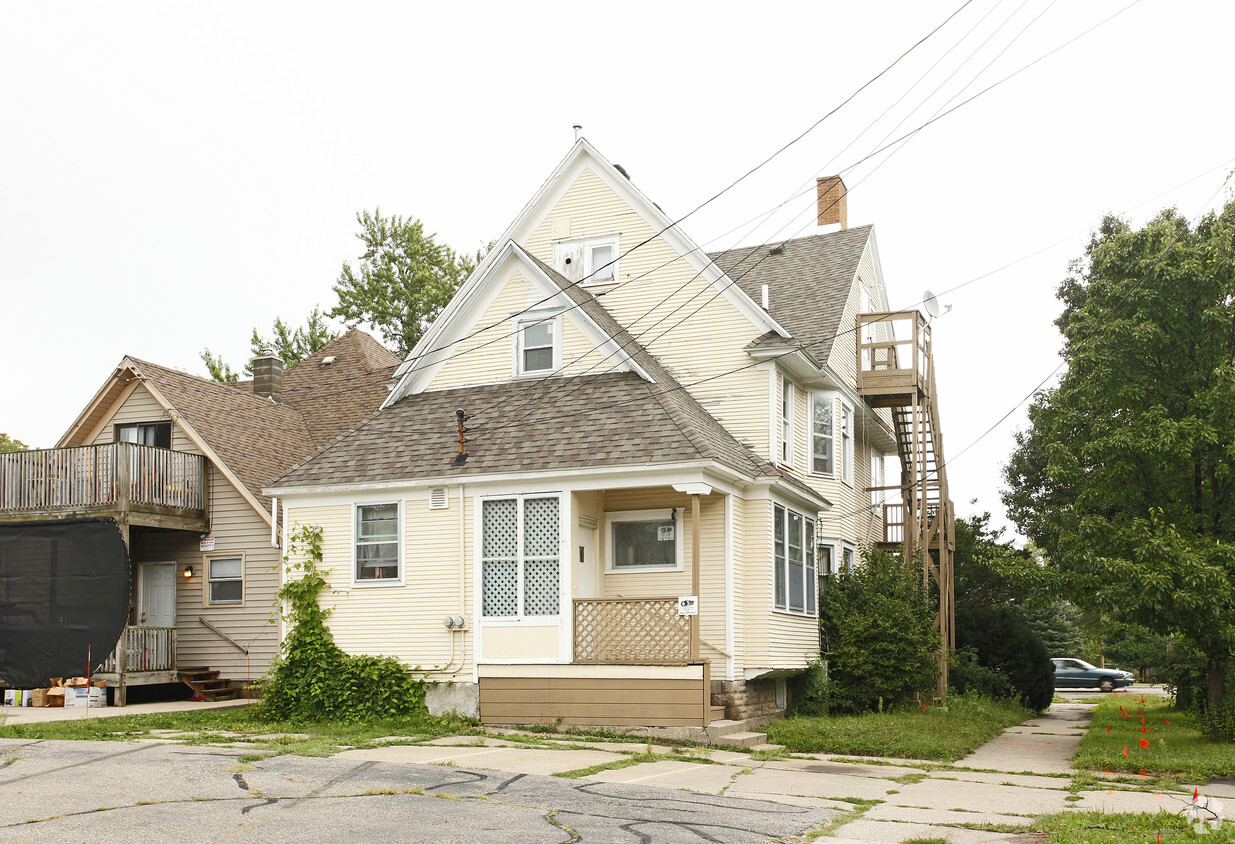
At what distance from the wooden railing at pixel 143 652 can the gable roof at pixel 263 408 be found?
3.08m

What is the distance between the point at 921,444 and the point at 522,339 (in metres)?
10.4

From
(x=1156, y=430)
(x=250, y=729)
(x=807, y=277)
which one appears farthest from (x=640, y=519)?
(x=807, y=277)

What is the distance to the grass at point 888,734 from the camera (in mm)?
15992

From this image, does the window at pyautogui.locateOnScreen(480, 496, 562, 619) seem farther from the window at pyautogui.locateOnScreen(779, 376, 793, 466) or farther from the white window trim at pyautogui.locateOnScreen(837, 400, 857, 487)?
the white window trim at pyautogui.locateOnScreen(837, 400, 857, 487)

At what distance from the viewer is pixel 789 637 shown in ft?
62.6

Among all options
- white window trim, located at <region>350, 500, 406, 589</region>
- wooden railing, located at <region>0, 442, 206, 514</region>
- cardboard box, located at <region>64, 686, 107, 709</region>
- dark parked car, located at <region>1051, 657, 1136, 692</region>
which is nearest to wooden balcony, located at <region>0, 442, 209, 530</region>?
wooden railing, located at <region>0, 442, 206, 514</region>

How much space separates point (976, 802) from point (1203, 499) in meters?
8.69

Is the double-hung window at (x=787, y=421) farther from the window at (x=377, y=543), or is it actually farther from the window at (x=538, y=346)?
the window at (x=377, y=543)

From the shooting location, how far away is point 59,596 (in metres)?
22.0

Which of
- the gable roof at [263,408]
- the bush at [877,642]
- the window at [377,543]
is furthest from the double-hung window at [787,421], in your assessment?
the gable roof at [263,408]

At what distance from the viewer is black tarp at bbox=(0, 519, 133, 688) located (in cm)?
2170

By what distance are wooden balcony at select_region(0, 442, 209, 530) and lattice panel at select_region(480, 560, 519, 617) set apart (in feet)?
27.9

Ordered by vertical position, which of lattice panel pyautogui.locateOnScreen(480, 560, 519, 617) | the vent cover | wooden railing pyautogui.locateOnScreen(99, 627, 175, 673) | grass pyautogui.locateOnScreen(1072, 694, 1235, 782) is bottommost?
grass pyautogui.locateOnScreen(1072, 694, 1235, 782)

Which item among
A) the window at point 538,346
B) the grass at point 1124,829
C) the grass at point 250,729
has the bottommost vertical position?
the grass at point 250,729
